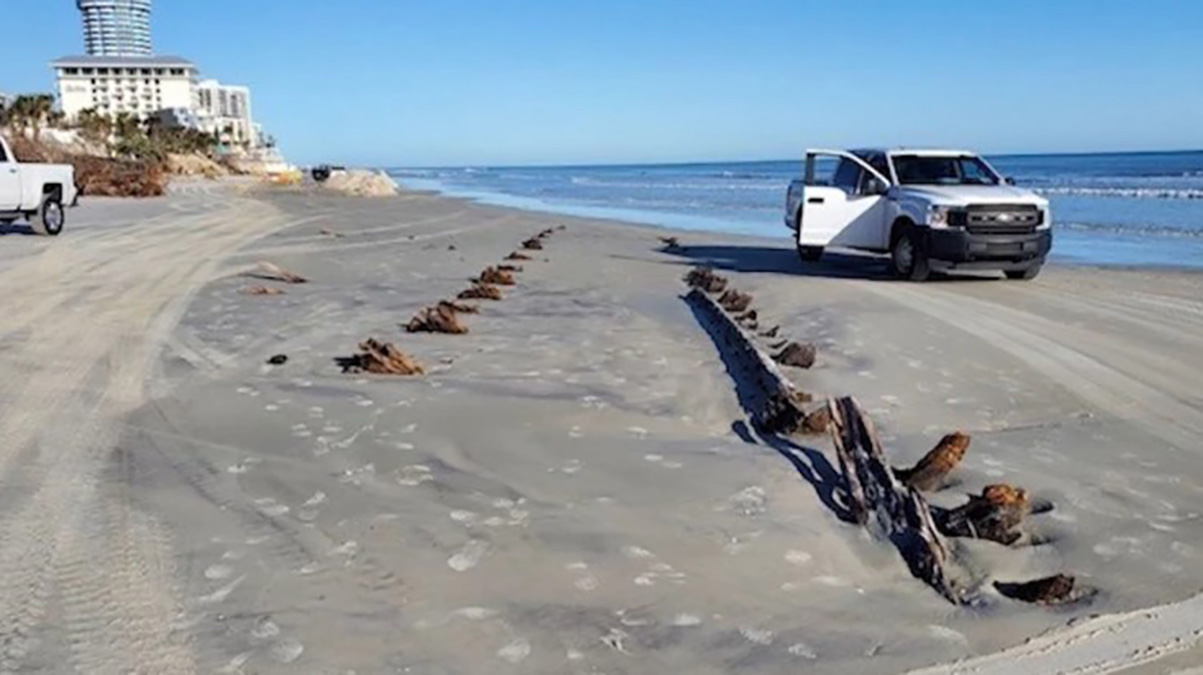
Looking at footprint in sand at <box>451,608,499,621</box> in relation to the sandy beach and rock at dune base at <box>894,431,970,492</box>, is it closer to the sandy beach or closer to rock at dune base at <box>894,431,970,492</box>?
the sandy beach

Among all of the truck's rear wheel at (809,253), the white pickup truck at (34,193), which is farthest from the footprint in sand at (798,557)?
the white pickup truck at (34,193)

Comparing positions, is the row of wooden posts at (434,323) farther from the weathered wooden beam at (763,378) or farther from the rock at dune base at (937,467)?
the rock at dune base at (937,467)

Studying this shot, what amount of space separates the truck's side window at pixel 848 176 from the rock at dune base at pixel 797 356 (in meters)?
6.94

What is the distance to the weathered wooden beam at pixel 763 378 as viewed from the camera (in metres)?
5.46

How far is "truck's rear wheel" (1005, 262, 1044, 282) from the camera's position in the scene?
1272 centimetres

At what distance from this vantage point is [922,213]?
12.6 meters

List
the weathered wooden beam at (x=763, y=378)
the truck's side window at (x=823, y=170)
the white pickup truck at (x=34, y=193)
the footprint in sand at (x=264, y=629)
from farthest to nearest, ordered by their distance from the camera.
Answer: the white pickup truck at (x=34, y=193) < the truck's side window at (x=823, y=170) < the weathered wooden beam at (x=763, y=378) < the footprint in sand at (x=264, y=629)

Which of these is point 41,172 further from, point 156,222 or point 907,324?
point 907,324

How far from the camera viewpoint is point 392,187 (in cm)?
4769

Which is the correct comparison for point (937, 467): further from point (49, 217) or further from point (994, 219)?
point (49, 217)

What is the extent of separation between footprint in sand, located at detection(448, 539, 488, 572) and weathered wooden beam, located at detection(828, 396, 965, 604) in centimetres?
154

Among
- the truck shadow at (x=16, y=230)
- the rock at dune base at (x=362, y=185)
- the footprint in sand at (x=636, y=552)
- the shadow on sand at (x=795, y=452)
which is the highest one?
the rock at dune base at (x=362, y=185)

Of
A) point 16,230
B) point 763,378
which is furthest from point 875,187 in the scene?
point 16,230

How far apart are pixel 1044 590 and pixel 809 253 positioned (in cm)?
1143
